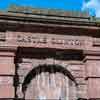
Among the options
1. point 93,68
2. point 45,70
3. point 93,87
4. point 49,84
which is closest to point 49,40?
point 45,70

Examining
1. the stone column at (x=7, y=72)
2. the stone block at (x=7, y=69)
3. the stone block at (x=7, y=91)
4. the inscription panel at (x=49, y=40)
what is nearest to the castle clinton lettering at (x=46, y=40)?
the inscription panel at (x=49, y=40)

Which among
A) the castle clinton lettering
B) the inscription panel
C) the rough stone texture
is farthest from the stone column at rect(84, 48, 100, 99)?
the castle clinton lettering

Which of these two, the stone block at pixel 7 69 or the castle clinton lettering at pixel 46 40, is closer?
the stone block at pixel 7 69

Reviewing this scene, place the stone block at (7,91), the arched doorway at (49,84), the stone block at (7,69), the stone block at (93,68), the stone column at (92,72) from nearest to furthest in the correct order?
the stone block at (7,91)
the stone block at (7,69)
the arched doorway at (49,84)
the stone column at (92,72)
the stone block at (93,68)

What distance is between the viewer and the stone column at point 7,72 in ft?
34.1

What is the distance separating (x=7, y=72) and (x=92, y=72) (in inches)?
113

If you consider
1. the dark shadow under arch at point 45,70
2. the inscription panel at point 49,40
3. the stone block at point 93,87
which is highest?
the inscription panel at point 49,40

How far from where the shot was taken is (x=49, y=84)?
1126 cm

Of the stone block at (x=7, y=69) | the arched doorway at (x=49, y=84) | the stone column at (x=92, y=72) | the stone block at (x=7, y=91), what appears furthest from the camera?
the stone column at (x=92, y=72)

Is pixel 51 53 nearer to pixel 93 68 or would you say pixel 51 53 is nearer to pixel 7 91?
pixel 93 68

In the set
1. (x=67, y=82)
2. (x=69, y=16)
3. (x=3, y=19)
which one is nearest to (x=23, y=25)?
(x=3, y=19)

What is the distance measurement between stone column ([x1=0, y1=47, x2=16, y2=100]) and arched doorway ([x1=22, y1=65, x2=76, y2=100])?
60 centimetres

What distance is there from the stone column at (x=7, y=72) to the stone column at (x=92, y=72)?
252 centimetres

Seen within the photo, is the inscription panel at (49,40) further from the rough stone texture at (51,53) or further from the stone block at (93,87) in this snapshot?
the stone block at (93,87)
